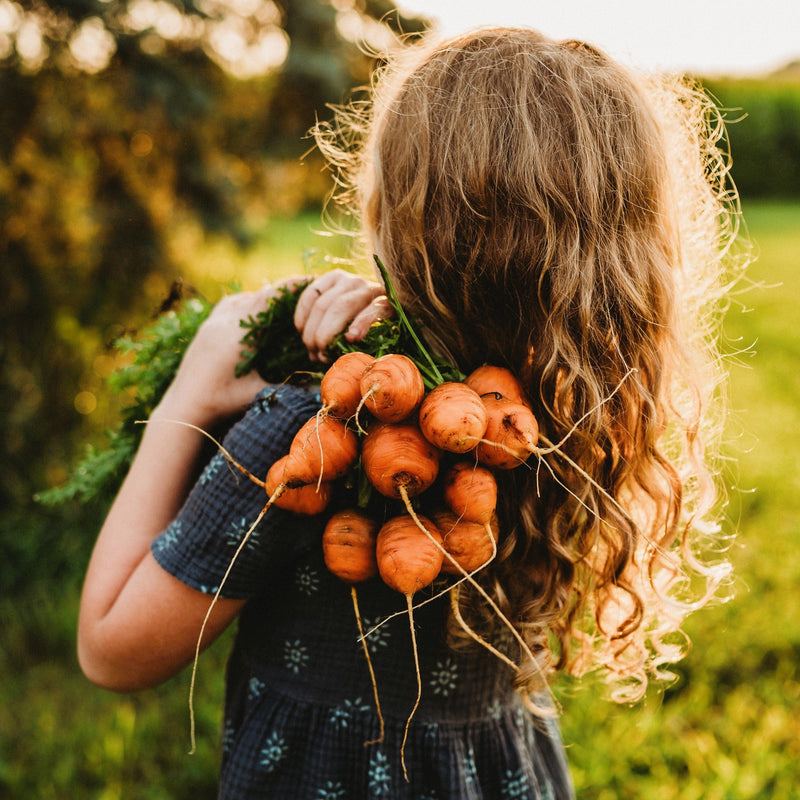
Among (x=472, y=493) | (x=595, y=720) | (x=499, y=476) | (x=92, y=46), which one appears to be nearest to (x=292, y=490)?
(x=472, y=493)

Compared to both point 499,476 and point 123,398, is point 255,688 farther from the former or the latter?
point 123,398

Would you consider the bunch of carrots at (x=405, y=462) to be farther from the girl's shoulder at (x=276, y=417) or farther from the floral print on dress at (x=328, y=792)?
the floral print on dress at (x=328, y=792)

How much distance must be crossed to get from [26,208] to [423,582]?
4.34 meters

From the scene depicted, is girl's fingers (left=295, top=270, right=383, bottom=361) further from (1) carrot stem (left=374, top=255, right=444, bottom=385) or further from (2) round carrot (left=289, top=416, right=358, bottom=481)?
(2) round carrot (left=289, top=416, right=358, bottom=481)

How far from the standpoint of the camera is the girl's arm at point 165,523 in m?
1.29

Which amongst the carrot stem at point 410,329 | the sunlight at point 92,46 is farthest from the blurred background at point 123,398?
the carrot stem at point 410,329

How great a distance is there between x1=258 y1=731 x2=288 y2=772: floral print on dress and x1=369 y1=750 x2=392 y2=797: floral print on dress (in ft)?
0.61

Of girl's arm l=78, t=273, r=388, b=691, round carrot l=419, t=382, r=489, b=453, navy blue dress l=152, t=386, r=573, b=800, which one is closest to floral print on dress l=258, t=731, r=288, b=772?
navy blue dress l=152, t=386, r=573, b=800

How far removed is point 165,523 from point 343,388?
2.00 feet

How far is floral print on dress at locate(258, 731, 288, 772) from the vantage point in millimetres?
1406

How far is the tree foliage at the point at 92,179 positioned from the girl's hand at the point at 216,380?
10.8 feet

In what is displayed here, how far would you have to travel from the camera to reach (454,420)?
1042 millimetres

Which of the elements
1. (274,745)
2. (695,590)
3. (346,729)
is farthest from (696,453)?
(695,590)

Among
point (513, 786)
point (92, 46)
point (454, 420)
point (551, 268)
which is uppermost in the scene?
point (92, 46)
